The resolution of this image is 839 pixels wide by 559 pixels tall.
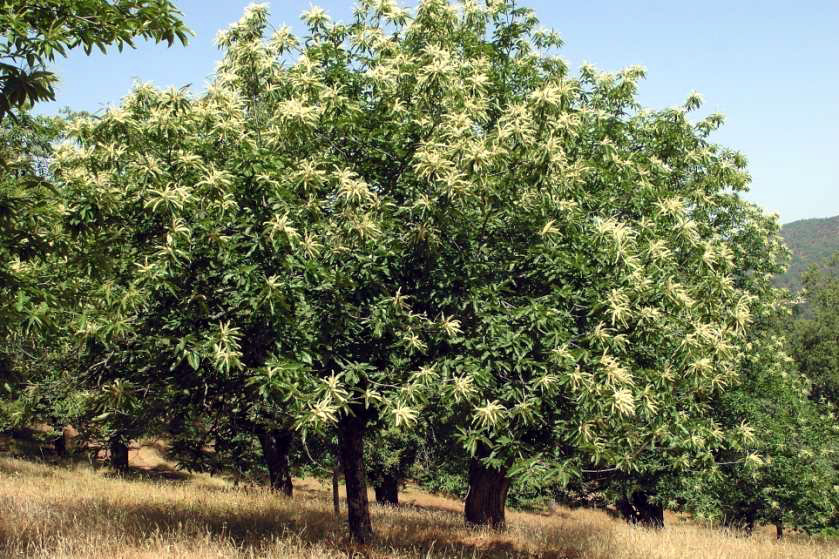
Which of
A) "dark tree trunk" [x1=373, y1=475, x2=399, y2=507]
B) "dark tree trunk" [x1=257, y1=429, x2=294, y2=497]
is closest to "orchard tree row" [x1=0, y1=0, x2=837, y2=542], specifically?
"dark tree trunk" [x1=257, y1=429, x2=294, y2=497]

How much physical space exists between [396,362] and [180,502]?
319 inches

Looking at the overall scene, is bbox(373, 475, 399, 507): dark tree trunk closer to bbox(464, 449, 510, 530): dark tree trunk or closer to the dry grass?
the dry grass

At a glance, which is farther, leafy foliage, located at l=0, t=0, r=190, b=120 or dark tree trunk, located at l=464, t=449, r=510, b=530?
dark tree trunk, located at l=464, t=449, r=510, b=530

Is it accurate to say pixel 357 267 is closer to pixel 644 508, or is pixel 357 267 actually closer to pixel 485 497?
pixel 485 497

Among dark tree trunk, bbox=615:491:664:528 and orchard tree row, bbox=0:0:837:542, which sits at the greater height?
orchard tree row, bbox=0:0:837:542

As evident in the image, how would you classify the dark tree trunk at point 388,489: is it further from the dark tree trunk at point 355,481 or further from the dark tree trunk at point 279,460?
the dark tree trunk at point 355,481

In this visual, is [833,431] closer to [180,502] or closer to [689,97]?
[689,97]

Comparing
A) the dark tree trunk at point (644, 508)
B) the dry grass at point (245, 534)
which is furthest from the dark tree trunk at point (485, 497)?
the dark tree trunk at point (644, 508)

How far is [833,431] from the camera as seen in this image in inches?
1233

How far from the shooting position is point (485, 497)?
645 inches

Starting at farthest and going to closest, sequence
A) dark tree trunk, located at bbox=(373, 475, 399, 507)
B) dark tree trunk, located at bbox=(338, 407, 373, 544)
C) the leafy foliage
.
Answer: dark tree trunk, located at bbox=(373, 475, 399, 507) → dark tree trunk, located at bbox=(338, 407, 373, 544) → the leafy foliage

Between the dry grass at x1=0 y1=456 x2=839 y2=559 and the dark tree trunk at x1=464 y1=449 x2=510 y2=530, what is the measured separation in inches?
21.5

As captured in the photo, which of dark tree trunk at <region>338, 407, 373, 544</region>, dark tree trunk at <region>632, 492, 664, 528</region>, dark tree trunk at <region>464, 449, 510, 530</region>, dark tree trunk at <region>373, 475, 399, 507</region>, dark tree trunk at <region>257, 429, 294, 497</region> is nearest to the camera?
dark tree trunk at <region>338, 407, 373, 544</region>

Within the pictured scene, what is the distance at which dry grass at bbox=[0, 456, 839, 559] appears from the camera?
354 inches
